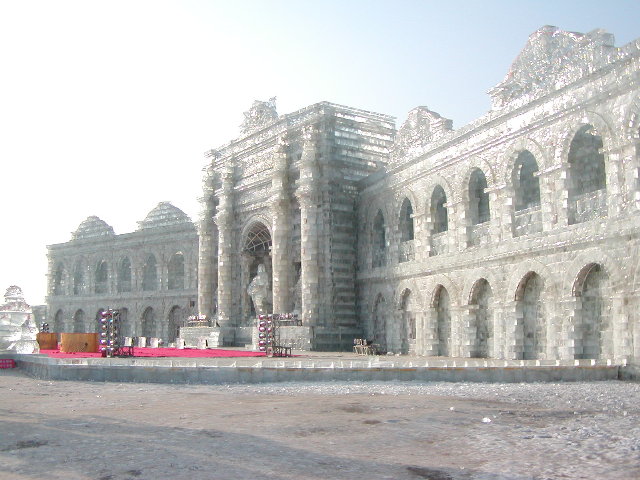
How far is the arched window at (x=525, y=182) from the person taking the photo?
63.2ft

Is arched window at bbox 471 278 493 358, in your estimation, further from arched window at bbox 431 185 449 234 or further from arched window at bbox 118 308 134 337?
arched window at bbox 118 308 134 337

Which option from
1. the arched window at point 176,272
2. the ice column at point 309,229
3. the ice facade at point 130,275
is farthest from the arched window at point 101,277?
the ice column at point 309,229

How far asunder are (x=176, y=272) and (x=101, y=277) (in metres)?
7.81

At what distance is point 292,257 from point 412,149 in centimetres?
817

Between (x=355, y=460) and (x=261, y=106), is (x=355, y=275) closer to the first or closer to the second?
A: (x=261, y=106)

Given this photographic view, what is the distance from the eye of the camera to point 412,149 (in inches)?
969

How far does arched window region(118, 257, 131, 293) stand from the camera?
46.1 m

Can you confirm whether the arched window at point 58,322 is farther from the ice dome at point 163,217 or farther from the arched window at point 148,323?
the arched window at point 148,323

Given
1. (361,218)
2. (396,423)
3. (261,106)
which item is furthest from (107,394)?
(261,106)

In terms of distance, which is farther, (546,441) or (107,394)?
(107,394)

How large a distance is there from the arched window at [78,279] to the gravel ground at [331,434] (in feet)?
126

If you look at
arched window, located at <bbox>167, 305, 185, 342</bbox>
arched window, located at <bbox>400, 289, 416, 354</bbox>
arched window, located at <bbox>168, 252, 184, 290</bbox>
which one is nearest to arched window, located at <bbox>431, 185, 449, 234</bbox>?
arched window, located at <bbox>400, 289, 416, 354</bbox>

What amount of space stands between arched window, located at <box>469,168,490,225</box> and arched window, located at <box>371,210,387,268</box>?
5813 mm

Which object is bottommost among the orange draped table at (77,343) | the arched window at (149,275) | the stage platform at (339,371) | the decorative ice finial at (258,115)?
the stage platform at (339,371)
